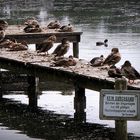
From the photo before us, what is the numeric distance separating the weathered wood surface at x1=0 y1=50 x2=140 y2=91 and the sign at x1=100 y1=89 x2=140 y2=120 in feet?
16.5

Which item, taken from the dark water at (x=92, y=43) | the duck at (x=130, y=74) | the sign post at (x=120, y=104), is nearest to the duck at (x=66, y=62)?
the dark water at (x=92, y=43)

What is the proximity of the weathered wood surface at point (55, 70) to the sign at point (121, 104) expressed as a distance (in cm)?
503

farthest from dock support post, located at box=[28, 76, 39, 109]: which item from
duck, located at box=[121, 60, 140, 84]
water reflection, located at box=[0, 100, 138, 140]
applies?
duck, located at box=[121, 60, 140, 84]

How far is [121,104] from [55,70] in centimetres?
878

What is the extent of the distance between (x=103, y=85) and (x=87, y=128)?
5.05 feet

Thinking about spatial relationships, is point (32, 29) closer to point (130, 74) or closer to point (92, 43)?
point (92, 43)

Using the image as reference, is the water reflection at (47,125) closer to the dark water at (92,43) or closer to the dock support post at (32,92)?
the dark water at (92,43)

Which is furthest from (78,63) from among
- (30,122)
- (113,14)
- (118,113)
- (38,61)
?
(113,14)

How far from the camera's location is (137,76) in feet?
57.9

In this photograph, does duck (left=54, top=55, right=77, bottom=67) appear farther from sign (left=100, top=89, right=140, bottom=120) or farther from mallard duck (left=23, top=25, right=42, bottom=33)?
mallard duck (left=23, top=25, right=42, bottom=33)

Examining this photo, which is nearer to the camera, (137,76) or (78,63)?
(137,76)

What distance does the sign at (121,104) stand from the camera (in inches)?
458

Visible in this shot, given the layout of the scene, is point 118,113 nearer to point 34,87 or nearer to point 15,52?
A: point 34,87

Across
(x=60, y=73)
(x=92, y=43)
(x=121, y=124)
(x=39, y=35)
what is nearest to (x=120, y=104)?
(x=121, y=124)
